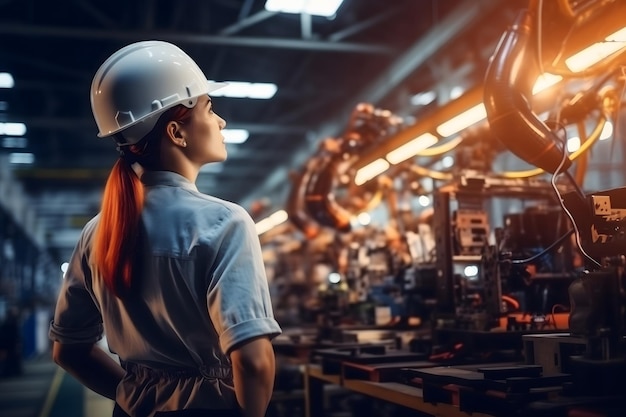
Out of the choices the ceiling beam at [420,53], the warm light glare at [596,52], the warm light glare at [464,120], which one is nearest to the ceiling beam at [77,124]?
the ceiling beam at [420,53]

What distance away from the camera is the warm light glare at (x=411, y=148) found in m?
4.51

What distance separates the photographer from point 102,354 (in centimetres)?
207

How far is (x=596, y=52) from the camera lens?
113 inches

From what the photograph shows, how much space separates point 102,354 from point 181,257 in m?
0.62

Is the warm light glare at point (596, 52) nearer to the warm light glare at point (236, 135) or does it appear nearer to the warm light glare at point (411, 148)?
the warm light glare at point (411, 148)

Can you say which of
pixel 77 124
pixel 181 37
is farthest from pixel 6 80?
pixel 181 37

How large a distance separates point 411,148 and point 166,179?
126 inches

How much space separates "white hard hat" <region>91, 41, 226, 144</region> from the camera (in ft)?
6.05

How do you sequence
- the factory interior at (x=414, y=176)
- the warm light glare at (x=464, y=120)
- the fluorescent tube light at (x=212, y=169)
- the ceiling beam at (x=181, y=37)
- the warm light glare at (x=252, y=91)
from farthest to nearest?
the fluorescent tube light at (x=212, y=169), the warm light glare at (x=252, y=91), the ceiling beam at (x=181, y=37), the warm light glare at (x=464, y=120), the factory interior at (x=414, y=176)

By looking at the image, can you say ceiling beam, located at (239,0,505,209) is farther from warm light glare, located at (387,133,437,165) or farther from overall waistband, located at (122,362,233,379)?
overall waistband, located at (122,362,233,379)

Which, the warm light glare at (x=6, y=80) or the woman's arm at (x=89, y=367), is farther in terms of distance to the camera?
the warm light glare at (x=6, y=80)

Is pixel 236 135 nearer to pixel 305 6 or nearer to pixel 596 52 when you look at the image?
pixel 305 6

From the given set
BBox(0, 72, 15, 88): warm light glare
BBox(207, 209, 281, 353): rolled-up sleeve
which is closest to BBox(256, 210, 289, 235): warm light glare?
BBox(0, 72, 15, 88): warm light glare

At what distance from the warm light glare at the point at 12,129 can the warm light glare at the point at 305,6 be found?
6.04 m
